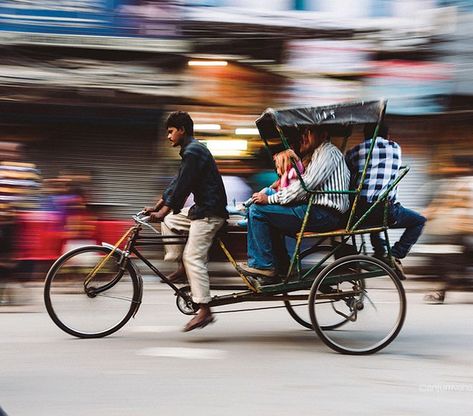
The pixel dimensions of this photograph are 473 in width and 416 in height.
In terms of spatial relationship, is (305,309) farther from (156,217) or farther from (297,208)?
(156,217)

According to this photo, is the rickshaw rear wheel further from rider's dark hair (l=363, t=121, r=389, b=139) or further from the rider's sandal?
rider's dark hair (l=363, t=121, r=389, b=139)

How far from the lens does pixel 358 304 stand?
20.4 ft

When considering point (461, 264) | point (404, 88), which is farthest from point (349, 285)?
point (404, 88)

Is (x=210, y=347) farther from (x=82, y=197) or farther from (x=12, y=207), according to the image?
(x=82, y=197)

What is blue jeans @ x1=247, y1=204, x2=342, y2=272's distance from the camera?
233 inches

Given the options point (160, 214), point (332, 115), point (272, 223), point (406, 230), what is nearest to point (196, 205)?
point (160, 214)

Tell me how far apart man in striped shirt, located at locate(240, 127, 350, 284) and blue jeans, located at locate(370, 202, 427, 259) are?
1.24 ft

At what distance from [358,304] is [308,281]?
54 cm

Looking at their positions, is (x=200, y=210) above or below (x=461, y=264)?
above

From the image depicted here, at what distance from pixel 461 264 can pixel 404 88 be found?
393cm

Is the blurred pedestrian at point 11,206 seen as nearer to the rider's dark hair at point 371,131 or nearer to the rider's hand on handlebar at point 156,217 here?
the rider's hand on handlebar at point 156,217

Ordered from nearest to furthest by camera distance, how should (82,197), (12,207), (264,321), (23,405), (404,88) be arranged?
(23,405), (264,321), (12,207), (82,197), (404,88)

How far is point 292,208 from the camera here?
5.93 meters

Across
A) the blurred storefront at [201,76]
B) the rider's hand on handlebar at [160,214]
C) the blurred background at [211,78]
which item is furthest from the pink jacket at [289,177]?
the blurred storefront at [201,76]
